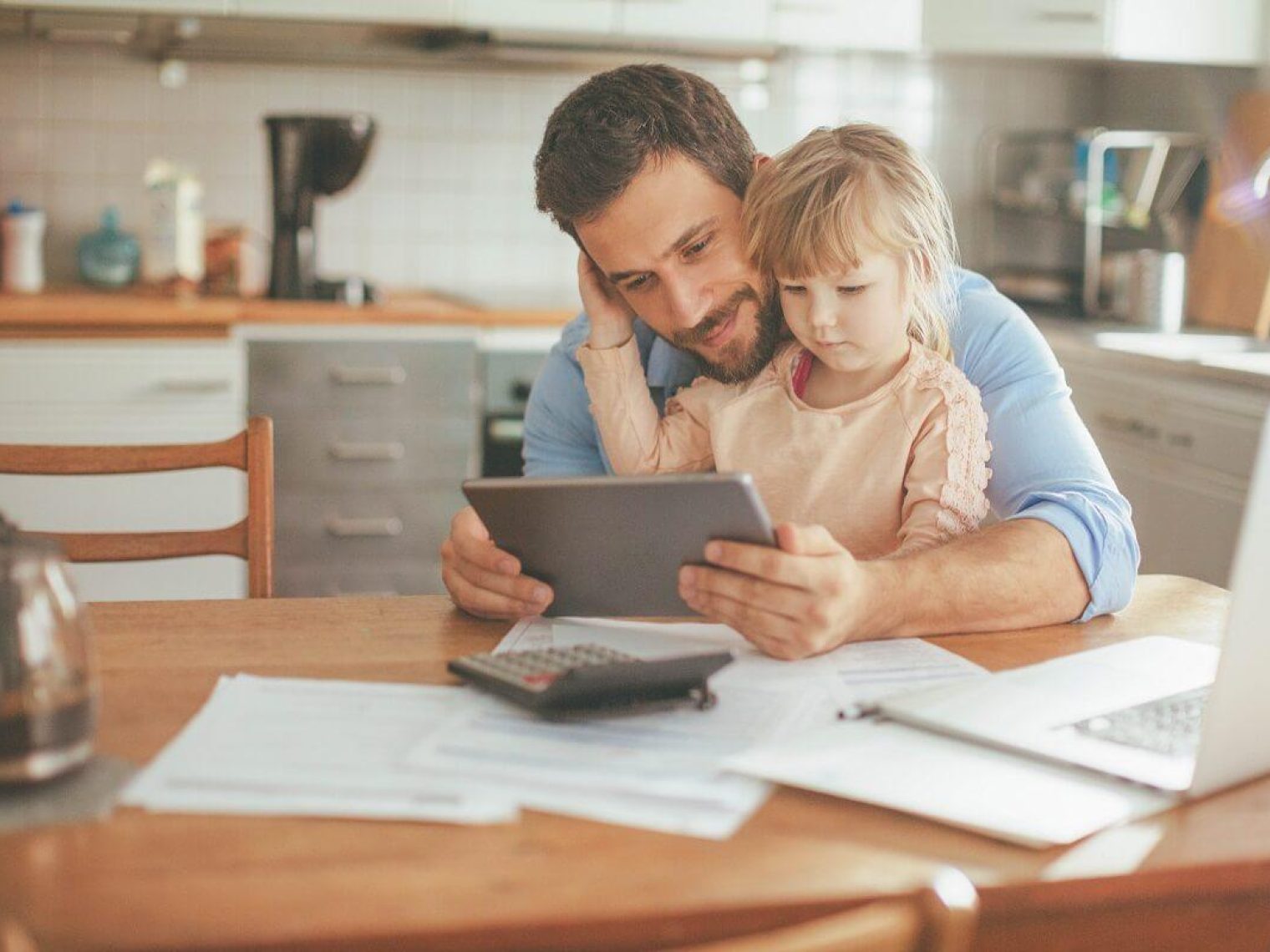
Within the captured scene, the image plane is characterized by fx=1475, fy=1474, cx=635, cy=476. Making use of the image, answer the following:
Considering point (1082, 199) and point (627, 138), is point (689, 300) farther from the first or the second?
point (1082, 199)

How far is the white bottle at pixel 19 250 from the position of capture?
133 inches

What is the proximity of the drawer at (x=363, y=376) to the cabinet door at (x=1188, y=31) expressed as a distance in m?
1.83

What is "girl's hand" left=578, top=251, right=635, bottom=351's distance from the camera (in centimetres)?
177

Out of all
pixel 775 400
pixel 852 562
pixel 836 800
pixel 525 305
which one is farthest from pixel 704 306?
pixel 525 305

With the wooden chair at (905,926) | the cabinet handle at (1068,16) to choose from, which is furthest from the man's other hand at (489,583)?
the cabinet handle at (1068,16)

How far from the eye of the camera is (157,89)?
3613mm

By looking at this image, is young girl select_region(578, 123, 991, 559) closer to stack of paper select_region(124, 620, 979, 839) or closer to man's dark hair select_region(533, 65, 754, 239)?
man's dark hair select_region(533, 65, 754, 239)

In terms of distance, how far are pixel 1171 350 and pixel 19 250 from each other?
2623 millimetres

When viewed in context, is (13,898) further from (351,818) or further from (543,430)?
(543,430)

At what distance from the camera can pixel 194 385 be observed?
307 centimetres

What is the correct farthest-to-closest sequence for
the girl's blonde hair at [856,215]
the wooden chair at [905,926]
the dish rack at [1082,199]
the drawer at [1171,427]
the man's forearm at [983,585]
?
the dish rack at [1082,199], the drawer at [1171,427], the girl's blonde hair at [856,215], the man's forearm at [983,585], the wooden chair at [905,926]

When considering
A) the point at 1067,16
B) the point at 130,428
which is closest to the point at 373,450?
the point at 130,428

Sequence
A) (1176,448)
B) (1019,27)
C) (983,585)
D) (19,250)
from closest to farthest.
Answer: (983,585) < (1176,448) < (19,250) < (1019,27)

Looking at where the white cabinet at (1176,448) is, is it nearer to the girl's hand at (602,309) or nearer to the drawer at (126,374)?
the girl's hand at (602,309)
